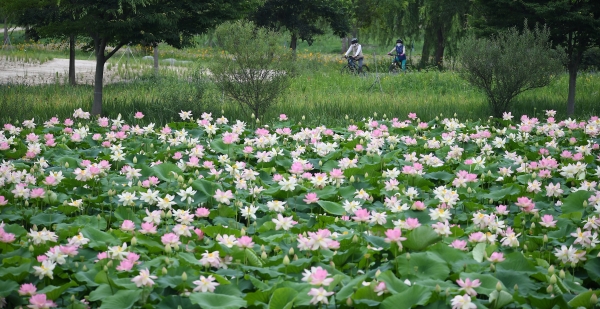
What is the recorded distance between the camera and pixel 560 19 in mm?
11336

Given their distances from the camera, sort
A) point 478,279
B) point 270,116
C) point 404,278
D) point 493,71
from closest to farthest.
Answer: point 478,279 < point 404,278 < point 270,116 < point 493,71

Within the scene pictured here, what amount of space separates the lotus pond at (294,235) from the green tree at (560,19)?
595cm

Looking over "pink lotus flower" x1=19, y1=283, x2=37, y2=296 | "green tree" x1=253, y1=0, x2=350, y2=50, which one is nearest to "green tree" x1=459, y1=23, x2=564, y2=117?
"pink lotus flower" x1=19, y1=283, x2=37, y2=296

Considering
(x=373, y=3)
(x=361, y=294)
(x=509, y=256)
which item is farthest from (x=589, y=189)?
(x=373, y=3)

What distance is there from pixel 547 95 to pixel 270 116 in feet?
23.6

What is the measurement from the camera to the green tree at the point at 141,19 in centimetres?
993

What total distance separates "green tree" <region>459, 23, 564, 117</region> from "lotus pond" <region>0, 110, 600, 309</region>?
4696 millimetres

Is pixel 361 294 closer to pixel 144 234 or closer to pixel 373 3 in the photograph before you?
pixel 144 234

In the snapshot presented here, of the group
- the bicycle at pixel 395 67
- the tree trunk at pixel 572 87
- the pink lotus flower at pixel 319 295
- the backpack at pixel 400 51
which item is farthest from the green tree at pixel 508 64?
the backpack at pixel 400 51

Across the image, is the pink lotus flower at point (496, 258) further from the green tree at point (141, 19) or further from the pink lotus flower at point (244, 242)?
the green tree at point (141, 19)

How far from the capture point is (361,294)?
280 centimetres

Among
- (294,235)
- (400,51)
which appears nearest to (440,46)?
(400,51)

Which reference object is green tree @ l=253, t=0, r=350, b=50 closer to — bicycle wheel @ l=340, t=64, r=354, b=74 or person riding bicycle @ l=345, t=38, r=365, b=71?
person riding bicycle @ l=345, t=38, r=365, b=71

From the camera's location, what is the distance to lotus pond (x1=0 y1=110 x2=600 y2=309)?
280cm
